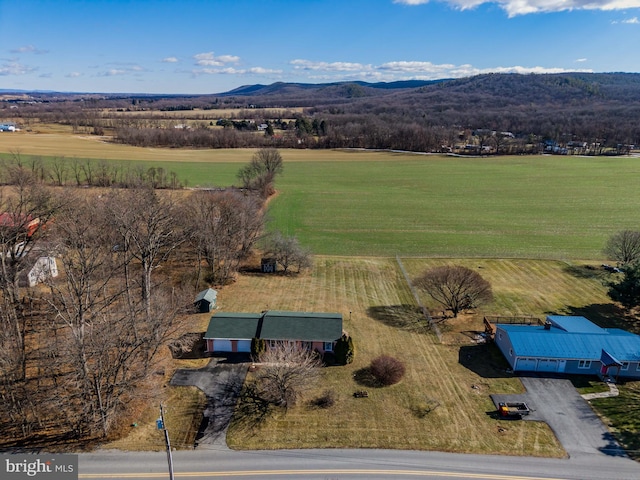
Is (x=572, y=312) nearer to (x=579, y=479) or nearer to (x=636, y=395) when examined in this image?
(x=636, y=395)

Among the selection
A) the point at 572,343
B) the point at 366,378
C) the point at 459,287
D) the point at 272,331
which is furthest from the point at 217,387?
the point at 572,343

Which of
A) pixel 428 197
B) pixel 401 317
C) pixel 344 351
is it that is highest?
pixel 428 197

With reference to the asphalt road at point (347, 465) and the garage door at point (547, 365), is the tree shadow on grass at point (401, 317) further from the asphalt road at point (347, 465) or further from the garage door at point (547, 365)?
the asphalt road at point (347, 465)

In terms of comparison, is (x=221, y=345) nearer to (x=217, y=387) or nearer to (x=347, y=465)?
(x=217, y=387)

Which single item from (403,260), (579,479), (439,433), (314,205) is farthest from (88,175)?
(579,479)

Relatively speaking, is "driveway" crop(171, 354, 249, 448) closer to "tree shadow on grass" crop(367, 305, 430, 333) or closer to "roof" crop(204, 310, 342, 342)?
"roof" crop(204, 310, 342, 342)

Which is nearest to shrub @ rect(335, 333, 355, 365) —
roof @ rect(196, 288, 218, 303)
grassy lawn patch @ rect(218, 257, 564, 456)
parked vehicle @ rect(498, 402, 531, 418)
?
grassy lawn patch @ rect(218, 257, 564, 456)
